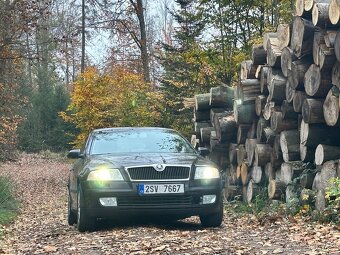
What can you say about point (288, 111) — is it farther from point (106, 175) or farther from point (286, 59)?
point (106, 175)

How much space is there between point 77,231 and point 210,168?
215cm

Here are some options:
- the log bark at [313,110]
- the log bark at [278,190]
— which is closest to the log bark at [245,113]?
the log bark at [278,190]

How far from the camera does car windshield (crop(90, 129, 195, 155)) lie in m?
10.8

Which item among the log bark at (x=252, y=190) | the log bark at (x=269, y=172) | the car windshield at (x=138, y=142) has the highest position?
the car windshield at (x=138, y=142)

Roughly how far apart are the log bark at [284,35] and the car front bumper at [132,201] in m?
3.28

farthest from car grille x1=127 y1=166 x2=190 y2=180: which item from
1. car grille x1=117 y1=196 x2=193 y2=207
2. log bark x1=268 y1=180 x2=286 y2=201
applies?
log bark x1=268 y1=180 x2=286 y2=201

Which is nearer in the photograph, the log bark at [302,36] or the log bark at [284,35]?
the log bark at [302,36]

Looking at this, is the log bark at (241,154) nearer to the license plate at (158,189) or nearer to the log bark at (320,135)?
the log bark at (320,135)

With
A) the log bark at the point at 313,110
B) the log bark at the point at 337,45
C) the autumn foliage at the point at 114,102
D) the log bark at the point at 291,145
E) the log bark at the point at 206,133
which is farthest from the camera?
the autumn foliage at the point at 114,102

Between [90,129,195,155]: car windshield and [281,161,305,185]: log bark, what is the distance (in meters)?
1.69

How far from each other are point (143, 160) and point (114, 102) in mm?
23968

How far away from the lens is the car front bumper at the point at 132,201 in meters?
9.37

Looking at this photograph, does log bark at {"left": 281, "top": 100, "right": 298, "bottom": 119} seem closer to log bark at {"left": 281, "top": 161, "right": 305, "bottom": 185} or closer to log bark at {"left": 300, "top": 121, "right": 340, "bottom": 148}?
log bark at {"left": 281, "top": 161, "right": 305, "bottom": 185}

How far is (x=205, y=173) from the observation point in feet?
32.2
